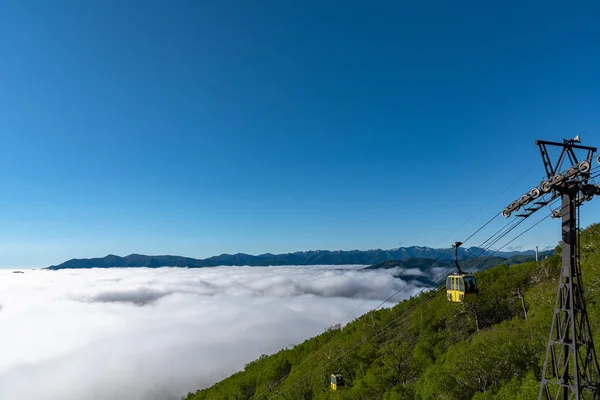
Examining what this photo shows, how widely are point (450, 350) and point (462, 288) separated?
123ft

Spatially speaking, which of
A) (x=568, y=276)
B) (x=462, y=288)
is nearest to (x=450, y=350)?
(x=462, y=288)

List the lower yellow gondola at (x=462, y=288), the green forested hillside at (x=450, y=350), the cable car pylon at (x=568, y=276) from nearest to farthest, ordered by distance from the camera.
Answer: the cable car pylon at (x=568, y=276) → the lower yellow gondola at (x=462, y=288) → the green forested hillside at (x=450, y=350)

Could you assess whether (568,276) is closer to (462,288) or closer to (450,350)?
(462,288)

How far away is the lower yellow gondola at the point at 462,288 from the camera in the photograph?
30.3m

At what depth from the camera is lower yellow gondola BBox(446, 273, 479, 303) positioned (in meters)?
30.3

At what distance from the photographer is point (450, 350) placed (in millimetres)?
60594

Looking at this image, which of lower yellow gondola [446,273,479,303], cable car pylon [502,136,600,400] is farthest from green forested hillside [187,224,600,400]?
cable car pylon [502,136,600,400]

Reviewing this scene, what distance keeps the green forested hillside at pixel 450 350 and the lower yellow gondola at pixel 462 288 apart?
10838mm

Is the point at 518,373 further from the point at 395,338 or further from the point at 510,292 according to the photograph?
the point at 395,338

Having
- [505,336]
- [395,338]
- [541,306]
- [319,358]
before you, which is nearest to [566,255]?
[505,336]

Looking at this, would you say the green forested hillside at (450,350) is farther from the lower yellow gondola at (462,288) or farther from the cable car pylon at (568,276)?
the cable car pylon at (568,276)

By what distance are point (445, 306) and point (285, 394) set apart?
5259 centimetres

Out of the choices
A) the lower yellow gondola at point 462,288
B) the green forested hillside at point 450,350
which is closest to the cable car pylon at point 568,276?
the lower yellow gondola at point 462,288

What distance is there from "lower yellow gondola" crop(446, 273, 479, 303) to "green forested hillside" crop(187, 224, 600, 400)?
10838 millimetres
